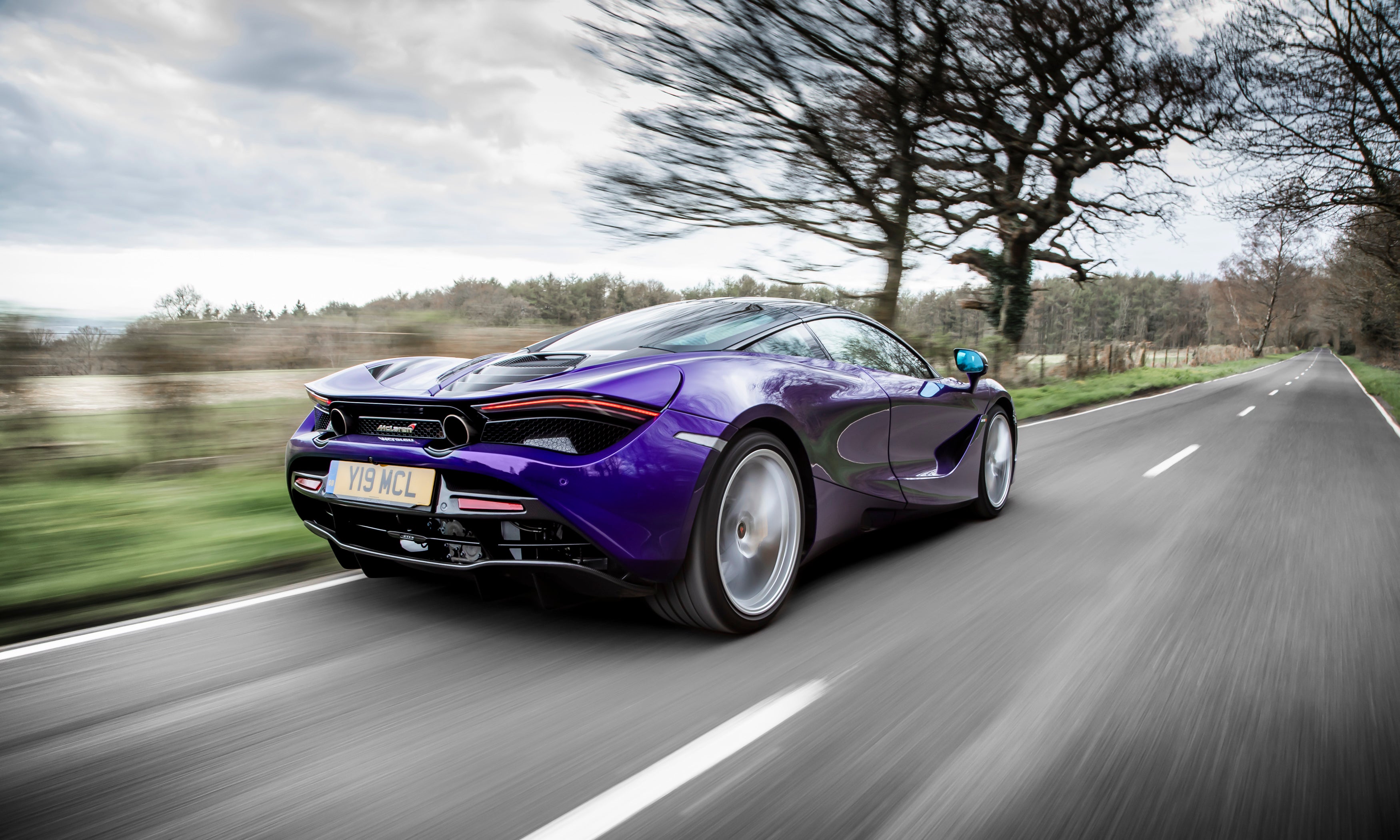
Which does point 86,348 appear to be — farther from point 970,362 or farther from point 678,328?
point 970,362

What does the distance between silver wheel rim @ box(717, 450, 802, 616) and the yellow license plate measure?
989 mm

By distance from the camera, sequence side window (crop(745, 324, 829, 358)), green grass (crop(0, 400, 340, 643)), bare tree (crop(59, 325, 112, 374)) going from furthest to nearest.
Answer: bare tree (crop(59, 325, 112, 374))
green grass (crop(0, 400, 340, 643))
side window (crop(745, 324, 829, 358))

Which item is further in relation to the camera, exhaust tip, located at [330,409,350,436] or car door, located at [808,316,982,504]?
car door, located at [808,316,982,504]

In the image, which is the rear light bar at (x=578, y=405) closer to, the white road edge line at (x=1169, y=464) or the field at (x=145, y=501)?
the field at (x=145, y=501)

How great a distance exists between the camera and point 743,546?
2.88 meters

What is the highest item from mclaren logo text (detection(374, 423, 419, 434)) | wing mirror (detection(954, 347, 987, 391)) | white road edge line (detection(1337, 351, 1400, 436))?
wing mirror (detection(954, 347, 987, 391))

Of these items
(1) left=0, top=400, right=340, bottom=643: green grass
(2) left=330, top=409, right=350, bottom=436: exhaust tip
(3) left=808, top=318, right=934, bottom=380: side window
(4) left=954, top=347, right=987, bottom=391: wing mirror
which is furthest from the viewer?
(4) left=954, top=347, right=987, bottom=391: wing mirror

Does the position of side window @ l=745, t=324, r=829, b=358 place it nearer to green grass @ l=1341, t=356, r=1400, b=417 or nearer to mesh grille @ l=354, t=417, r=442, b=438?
mesh grille @ l=354, t=417, r=442, b=438

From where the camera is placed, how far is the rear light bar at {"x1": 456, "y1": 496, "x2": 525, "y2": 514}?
7.93ft

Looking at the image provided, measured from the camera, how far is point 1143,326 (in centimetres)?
10675

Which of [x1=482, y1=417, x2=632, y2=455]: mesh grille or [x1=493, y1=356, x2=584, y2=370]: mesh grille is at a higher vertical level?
[x1=493, y1=356, x2=584, y2=370]: mesh grille

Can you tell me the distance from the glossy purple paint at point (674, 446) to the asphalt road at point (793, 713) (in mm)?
425

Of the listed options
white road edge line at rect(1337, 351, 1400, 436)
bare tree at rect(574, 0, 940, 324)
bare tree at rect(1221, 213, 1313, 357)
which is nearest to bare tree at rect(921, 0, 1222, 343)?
bare tree at rect(574, 0, 940, 324)

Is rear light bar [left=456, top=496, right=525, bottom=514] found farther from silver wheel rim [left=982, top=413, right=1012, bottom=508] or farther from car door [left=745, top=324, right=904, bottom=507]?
silver wheel rim [left=982, top=413, right=1012, bottom=508]
